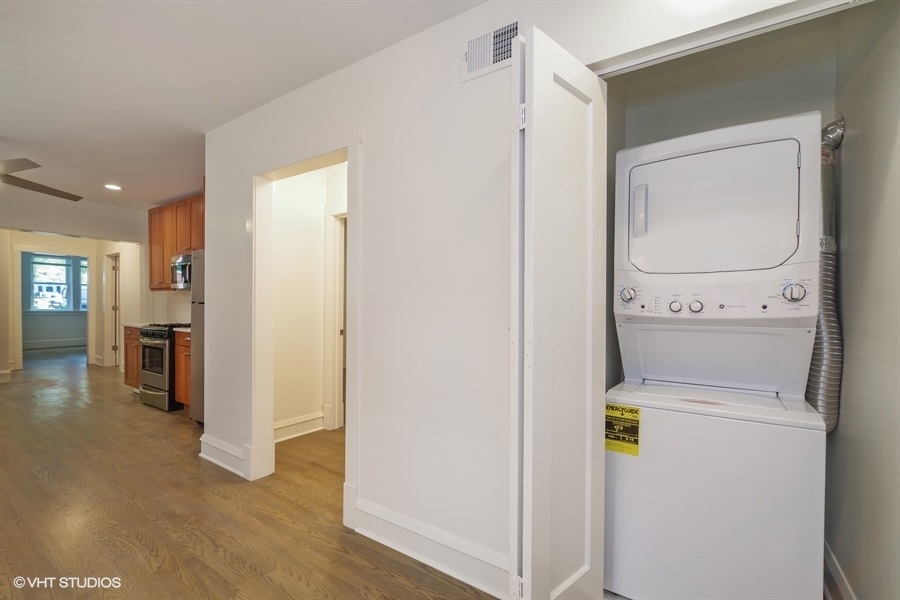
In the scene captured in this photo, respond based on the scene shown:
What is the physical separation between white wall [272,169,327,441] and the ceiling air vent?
2.40 m

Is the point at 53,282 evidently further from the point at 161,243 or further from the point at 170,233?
the point at 170,233

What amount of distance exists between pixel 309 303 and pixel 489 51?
2.87 m

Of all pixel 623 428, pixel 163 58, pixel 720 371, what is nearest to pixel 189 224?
pixel 163 58

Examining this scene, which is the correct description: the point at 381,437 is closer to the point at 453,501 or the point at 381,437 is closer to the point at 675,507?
the point at 453,501

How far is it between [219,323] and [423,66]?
95.6 inches

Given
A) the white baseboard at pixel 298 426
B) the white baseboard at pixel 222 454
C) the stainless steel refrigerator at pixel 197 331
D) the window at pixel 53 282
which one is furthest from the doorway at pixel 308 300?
the window at pixel 53 282

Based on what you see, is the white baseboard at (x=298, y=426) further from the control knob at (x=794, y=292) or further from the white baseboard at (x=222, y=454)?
the control knob at (x=794, y=292)

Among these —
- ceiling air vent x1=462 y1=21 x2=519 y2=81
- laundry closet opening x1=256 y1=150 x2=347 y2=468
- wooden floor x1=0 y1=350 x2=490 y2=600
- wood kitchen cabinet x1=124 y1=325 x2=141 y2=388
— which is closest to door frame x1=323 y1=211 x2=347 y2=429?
laundry closet opening x1=256 y1=150 x2=347 y2=468

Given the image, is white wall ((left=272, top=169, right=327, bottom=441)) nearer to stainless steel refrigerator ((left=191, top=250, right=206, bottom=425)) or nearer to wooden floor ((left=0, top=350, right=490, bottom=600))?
wooden floor ((left=0, top=350, right=490, bottom=600))

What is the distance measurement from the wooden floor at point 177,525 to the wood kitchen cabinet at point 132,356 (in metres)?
1.75

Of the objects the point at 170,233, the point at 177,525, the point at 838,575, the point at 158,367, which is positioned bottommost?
the point at 177,525

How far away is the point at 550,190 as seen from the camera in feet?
4.47

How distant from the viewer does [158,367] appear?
16.4 ft

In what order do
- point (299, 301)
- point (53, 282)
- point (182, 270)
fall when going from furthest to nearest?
point (53, 282) < point (182, 270) < point (299, 301)
